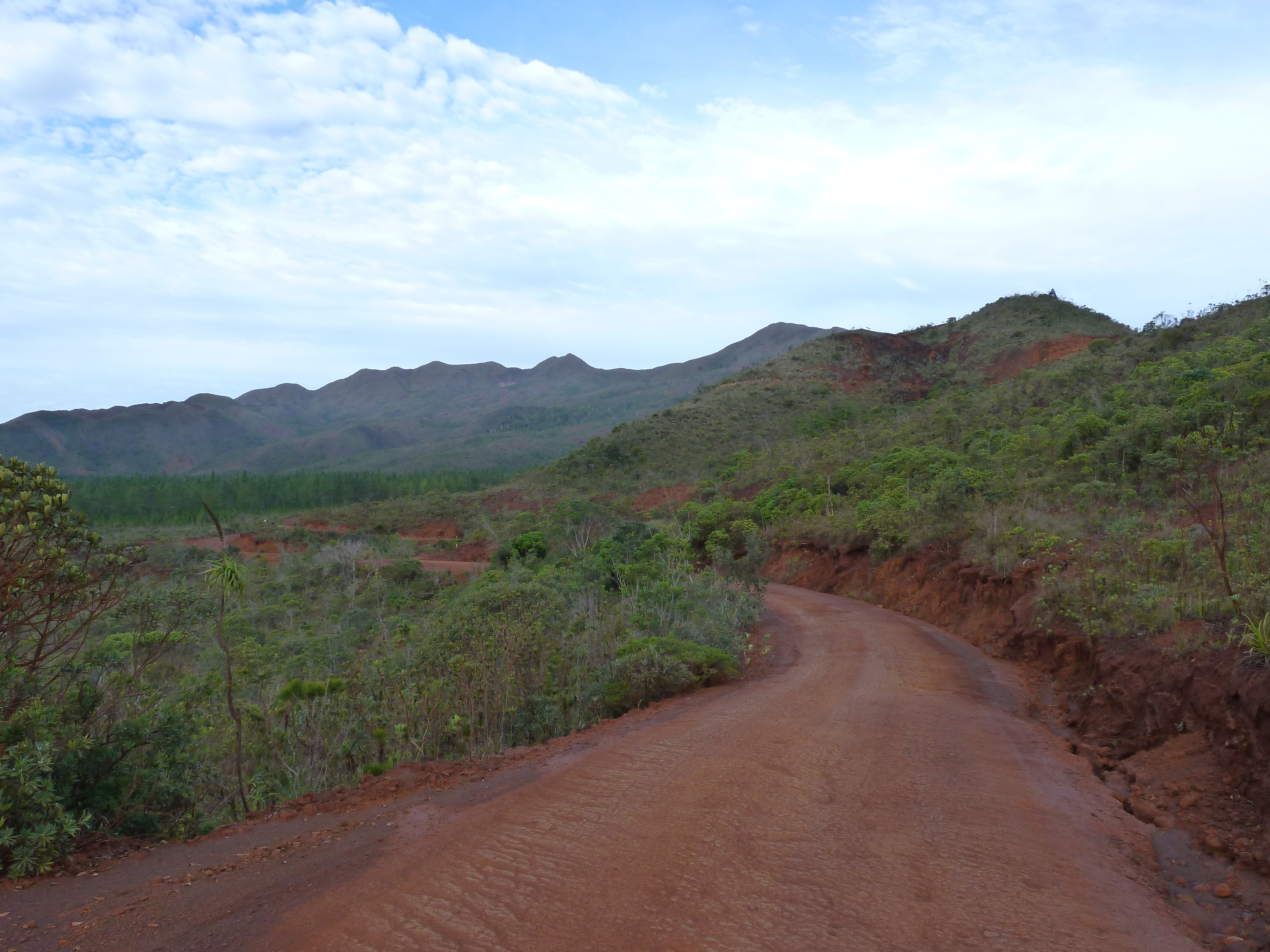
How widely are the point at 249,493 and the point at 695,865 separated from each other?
73962 millimetres

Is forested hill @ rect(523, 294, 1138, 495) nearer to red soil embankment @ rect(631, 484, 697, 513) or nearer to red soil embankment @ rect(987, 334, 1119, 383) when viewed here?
red soil embankment @ rect(987, 334, 1119, 383)

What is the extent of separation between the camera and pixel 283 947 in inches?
140

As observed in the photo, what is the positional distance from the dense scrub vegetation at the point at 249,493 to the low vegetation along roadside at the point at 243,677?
1928 inches

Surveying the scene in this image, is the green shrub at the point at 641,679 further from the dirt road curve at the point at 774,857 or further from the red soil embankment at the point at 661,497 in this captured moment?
the red soil embankment at the point at 661,497

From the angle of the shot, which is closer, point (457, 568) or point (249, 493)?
→ point (457, 568)

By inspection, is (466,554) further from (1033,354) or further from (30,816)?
(1033,354)

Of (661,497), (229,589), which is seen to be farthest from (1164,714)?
(661,497)

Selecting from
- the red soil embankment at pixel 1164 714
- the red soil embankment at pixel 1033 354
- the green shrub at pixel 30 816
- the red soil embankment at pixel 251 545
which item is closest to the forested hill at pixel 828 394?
the red soil embankment at pixel 1033 354

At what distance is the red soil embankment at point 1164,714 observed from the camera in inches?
209

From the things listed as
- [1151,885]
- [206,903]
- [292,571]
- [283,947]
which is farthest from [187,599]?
[292,571]

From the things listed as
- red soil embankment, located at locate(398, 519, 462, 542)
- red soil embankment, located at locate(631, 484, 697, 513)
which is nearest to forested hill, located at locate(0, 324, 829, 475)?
red soil embankment, located at locate(398, 519, 462, 542)

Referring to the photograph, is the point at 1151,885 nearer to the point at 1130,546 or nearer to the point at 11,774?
the point at 11,774

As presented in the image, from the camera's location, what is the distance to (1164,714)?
22.3ft

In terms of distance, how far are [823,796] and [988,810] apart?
115cm
